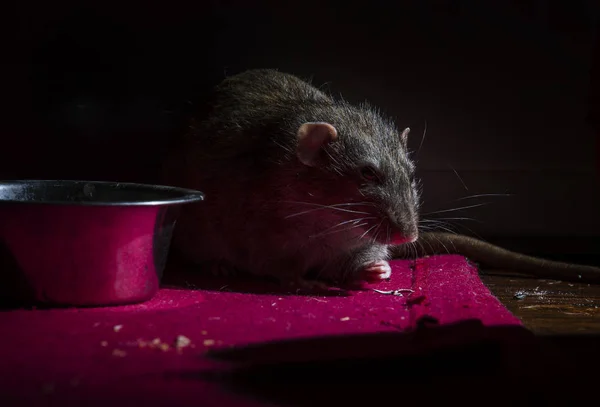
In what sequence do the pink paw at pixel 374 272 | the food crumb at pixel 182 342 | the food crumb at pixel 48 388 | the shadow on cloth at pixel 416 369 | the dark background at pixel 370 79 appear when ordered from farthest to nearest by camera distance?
the dark background at pixel 370 79
the pink paw at pixel 374 272
the food crumb at pixel 182 342
the shadow on cloth at pixel 416 369
the food crumb at pixel 48 388

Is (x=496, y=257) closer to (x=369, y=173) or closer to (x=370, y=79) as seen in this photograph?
(x=369, y=173)

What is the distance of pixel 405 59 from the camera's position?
4.52 m

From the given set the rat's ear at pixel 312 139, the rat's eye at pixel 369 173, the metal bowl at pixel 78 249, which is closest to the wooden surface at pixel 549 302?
the rat's eye at pixel 369 173

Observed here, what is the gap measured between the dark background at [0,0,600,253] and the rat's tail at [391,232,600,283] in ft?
1.88

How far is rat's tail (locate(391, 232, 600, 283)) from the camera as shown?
3.69 m

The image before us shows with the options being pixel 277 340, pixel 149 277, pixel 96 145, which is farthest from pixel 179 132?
pixel 277 340

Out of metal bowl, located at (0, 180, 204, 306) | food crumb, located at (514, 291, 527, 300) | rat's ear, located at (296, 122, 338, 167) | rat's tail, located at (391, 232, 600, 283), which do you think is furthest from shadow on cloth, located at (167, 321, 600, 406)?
rat's tail, located at (391, 232, 600, 283)

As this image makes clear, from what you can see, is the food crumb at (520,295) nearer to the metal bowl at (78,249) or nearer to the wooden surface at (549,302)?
the wooden surface at (549,302)

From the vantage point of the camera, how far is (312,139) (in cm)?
338

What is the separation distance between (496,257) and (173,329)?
2004mm

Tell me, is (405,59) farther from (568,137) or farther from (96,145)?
(96,145)

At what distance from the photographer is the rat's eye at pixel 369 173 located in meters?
3.38

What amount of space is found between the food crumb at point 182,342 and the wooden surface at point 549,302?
1.28m

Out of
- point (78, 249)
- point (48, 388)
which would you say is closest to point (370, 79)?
point (78, 249)
